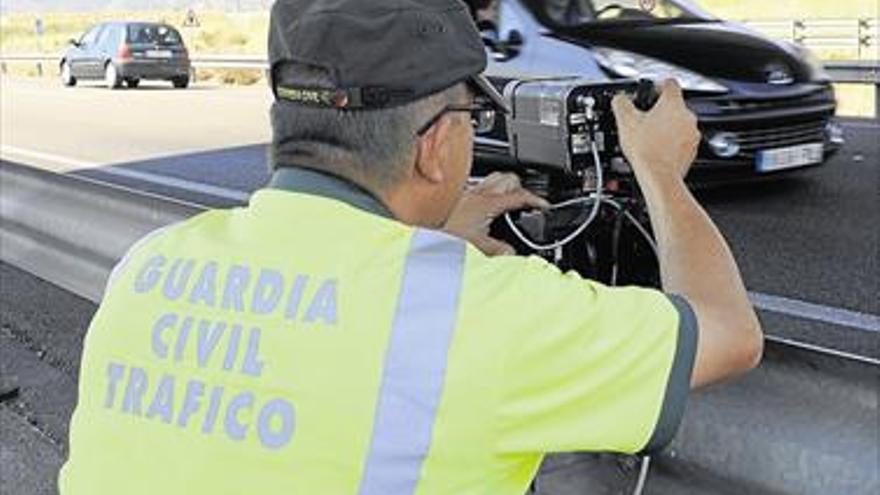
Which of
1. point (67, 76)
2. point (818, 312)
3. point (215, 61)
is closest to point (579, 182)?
point (818, 312)

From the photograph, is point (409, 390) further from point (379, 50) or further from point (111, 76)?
point (111, 76)

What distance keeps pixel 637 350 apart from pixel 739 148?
674 centimetres

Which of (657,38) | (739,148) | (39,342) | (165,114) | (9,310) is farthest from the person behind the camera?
(165,114)

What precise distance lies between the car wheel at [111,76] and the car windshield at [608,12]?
2039 centimetres

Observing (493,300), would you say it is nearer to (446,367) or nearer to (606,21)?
(446,367)

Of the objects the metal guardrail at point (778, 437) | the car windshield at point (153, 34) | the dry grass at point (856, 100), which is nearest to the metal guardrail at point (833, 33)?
the dry grass at point (856, 100)

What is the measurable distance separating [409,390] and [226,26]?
1667 inches

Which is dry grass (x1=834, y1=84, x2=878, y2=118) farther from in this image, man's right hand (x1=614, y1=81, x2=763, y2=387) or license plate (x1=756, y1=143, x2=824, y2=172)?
man's right hand (x1=614, y1=81, x2=763, y2=387)

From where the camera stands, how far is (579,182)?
2.41 meters

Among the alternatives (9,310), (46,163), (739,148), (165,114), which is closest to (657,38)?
(739,148)

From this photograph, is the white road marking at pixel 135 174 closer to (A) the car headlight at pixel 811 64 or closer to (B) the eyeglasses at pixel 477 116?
(A) the car headlight at pixel 811 64

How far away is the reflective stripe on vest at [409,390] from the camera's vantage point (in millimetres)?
1552

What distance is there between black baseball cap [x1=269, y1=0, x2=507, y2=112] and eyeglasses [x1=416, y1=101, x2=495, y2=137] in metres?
0.04

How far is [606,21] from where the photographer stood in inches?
354
